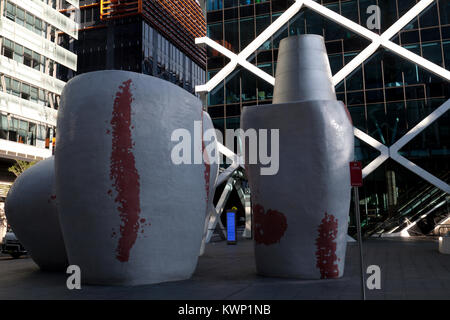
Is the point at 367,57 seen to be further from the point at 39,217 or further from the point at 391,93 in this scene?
the point at 39,217

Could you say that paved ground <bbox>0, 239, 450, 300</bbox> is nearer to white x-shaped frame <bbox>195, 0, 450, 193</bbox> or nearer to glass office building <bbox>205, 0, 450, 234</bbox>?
white x-shaped frame <bbox>195, 0, 450, 193</bbox>

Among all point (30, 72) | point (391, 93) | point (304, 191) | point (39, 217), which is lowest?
point (39, 217)

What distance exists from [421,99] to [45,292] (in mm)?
26724

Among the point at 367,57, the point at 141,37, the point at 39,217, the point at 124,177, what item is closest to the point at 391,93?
the point at 367,57

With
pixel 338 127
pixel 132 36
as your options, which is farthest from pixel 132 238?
pixel 132 36

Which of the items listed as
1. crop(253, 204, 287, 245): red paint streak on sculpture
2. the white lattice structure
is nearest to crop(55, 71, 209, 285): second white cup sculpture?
crop(253, 204, 287, 245): red paint streak on sculpture

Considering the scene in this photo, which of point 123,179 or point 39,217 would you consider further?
point 39,217

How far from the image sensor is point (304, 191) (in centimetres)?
1069

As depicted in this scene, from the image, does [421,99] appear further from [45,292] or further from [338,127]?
[45,292]

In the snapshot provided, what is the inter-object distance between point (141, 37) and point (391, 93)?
5090 cm

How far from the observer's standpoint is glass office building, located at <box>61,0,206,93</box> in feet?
239

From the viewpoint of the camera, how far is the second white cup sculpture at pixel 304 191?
10.6 metres

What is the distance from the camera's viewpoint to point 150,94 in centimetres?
1018

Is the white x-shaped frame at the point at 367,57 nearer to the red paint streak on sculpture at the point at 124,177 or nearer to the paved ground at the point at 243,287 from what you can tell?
the paved ground at the point at 243,287
